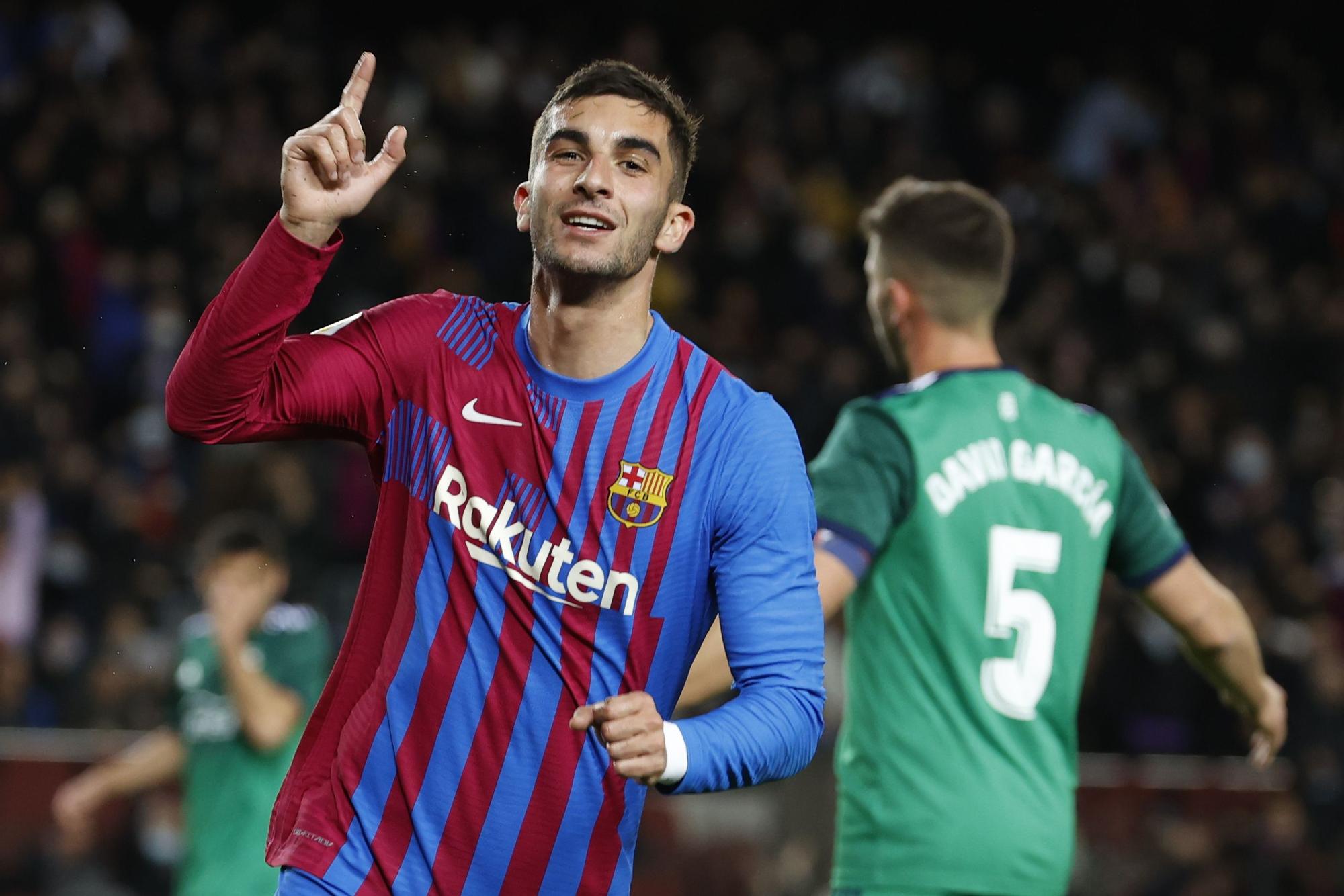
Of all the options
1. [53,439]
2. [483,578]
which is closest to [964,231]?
[483,578]

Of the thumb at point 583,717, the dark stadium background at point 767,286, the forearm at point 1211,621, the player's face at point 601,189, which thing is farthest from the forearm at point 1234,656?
the dark stadium background at point 767,286

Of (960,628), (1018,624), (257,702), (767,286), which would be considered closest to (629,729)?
(960,628)

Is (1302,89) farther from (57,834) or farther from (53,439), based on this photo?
(57,834)

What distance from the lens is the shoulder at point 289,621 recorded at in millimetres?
6547

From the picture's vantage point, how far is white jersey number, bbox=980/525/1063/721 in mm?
Answer: 4109

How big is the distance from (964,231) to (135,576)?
7.48 meters

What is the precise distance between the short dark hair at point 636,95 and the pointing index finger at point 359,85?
342mm

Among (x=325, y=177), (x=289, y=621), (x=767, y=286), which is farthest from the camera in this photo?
(x=767, y=286)

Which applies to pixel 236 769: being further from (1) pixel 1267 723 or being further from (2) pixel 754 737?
(2) pixel 754 737

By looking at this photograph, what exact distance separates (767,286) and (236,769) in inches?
318

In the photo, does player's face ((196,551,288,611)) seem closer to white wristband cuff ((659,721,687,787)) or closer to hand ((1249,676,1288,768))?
hand ((1249,676,1288,768))

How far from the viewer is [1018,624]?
415 cm

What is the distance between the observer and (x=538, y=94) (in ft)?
48.3

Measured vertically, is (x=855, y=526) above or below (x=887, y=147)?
below
